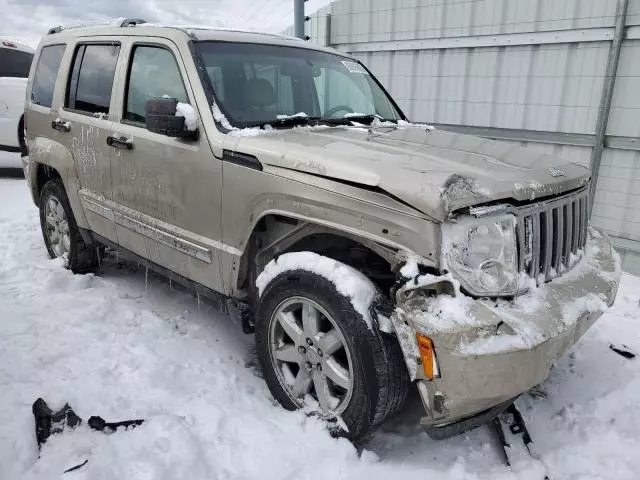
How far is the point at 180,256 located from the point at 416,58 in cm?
481

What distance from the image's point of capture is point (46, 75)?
458 centimetres

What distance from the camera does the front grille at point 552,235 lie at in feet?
7.55

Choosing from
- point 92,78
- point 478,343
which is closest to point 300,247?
point 478,343

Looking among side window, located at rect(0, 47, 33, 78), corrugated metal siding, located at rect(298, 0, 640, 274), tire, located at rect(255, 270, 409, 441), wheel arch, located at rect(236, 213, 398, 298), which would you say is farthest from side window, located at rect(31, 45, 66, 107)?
side window, located at rect(0, 47, 33, 78)

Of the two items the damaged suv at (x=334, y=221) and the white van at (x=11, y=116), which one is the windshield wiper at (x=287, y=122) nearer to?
the damaged suv at (x=334, y=221)

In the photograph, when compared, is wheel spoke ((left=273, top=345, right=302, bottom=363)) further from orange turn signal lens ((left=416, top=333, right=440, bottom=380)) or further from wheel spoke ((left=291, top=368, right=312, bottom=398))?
orange turn signal lens ((left=416, top=333, right=440, bottom=380))

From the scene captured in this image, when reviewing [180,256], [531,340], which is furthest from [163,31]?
[531,340]

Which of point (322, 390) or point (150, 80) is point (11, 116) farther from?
point (322, 390)

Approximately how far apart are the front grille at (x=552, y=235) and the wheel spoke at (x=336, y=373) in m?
0.92

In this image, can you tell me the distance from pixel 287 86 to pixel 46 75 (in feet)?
Answer: 8.11

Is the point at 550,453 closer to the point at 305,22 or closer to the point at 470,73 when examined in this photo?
the point at 470,73

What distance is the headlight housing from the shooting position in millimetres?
2107

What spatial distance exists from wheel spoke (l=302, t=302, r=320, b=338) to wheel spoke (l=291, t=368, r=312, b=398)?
249 millimetres

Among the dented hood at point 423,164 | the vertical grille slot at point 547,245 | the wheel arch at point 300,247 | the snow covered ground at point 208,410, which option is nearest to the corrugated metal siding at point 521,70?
the snow covered ground at point 208,410
